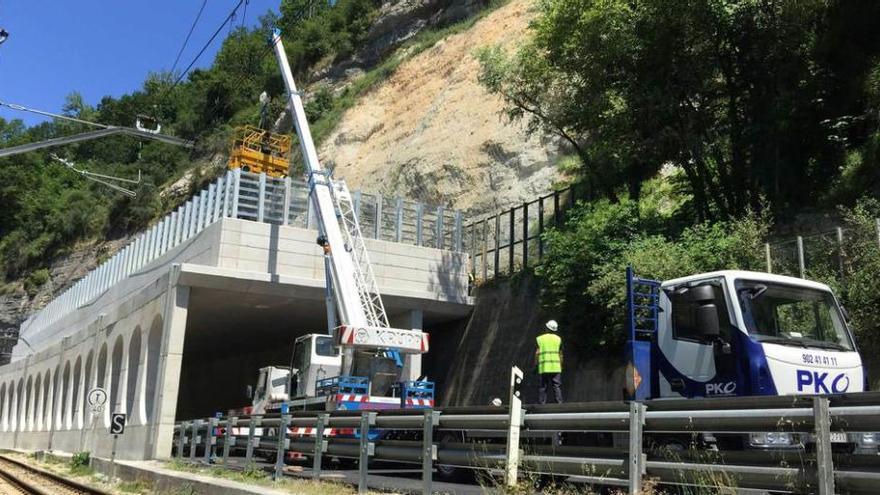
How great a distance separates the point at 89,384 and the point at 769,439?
28.7 metres

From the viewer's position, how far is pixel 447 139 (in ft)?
133

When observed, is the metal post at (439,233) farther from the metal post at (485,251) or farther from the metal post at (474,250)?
the metal post at (485,251)

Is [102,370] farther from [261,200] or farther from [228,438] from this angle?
[228,438]

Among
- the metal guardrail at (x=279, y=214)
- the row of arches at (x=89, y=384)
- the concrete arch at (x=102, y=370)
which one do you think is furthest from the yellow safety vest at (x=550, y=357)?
the concrete arch at (x=102, y=370)

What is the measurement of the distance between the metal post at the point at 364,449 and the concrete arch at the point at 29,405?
127ft

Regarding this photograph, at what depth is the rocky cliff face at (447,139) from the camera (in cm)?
3609

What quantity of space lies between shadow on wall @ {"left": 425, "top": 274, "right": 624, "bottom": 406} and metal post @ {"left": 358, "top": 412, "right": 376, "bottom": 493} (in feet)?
35.0

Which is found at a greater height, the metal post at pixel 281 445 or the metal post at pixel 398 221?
the metal post at pixel 398 221

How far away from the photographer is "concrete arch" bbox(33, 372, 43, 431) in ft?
129

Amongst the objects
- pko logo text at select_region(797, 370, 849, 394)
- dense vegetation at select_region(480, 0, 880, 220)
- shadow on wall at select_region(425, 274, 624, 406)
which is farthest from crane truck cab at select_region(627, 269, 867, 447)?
shadow on wall at select_region(425, 274, 624, 406)

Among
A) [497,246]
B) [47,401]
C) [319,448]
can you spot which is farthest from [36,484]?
[47,401]

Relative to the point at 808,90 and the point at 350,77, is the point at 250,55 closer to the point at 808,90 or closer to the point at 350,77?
the point at 350,77

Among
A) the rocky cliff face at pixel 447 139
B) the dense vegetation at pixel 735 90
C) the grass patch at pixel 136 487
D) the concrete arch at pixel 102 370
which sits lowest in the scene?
the grass patch at pixel 136 487

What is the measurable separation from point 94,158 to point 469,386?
8479 centimetres
